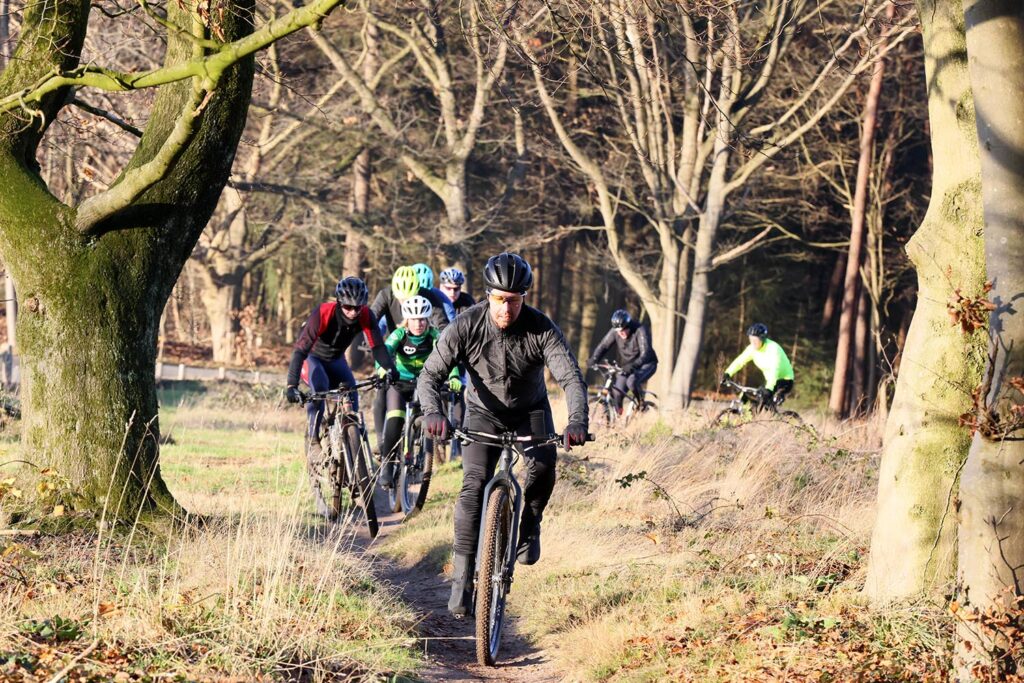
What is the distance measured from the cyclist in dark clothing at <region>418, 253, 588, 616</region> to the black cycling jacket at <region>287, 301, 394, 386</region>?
12.1ft

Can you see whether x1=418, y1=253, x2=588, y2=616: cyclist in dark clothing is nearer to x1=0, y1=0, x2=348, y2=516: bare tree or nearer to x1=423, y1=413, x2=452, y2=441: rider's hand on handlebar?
x1=423, y1=413, x2=452, y2=441: rider's hand on handlebar

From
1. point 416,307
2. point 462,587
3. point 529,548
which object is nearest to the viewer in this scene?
point 462,587

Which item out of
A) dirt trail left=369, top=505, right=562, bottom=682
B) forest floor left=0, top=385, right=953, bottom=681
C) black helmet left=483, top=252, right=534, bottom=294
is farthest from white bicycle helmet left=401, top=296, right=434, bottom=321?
black helmet left=483, top=252, right=534, bottom=294

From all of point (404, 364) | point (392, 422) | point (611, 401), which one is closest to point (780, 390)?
point (611, 401)

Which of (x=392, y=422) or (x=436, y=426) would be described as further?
(x=392, y=422)

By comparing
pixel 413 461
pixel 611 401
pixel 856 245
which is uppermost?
pixel 856 245

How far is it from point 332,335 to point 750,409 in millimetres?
7542

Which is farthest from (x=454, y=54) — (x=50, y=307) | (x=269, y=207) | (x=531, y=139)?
(x=50, y=307)

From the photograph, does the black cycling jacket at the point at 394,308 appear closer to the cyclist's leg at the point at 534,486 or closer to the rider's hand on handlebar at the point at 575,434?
the cyclist's leg at the point at 534,486

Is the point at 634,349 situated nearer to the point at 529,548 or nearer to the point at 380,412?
the point at 380,412

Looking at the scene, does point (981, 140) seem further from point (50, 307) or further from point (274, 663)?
point (50, 307)

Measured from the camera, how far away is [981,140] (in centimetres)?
634

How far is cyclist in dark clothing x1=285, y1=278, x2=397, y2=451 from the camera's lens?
37.9ft

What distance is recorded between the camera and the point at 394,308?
45.4 ft
